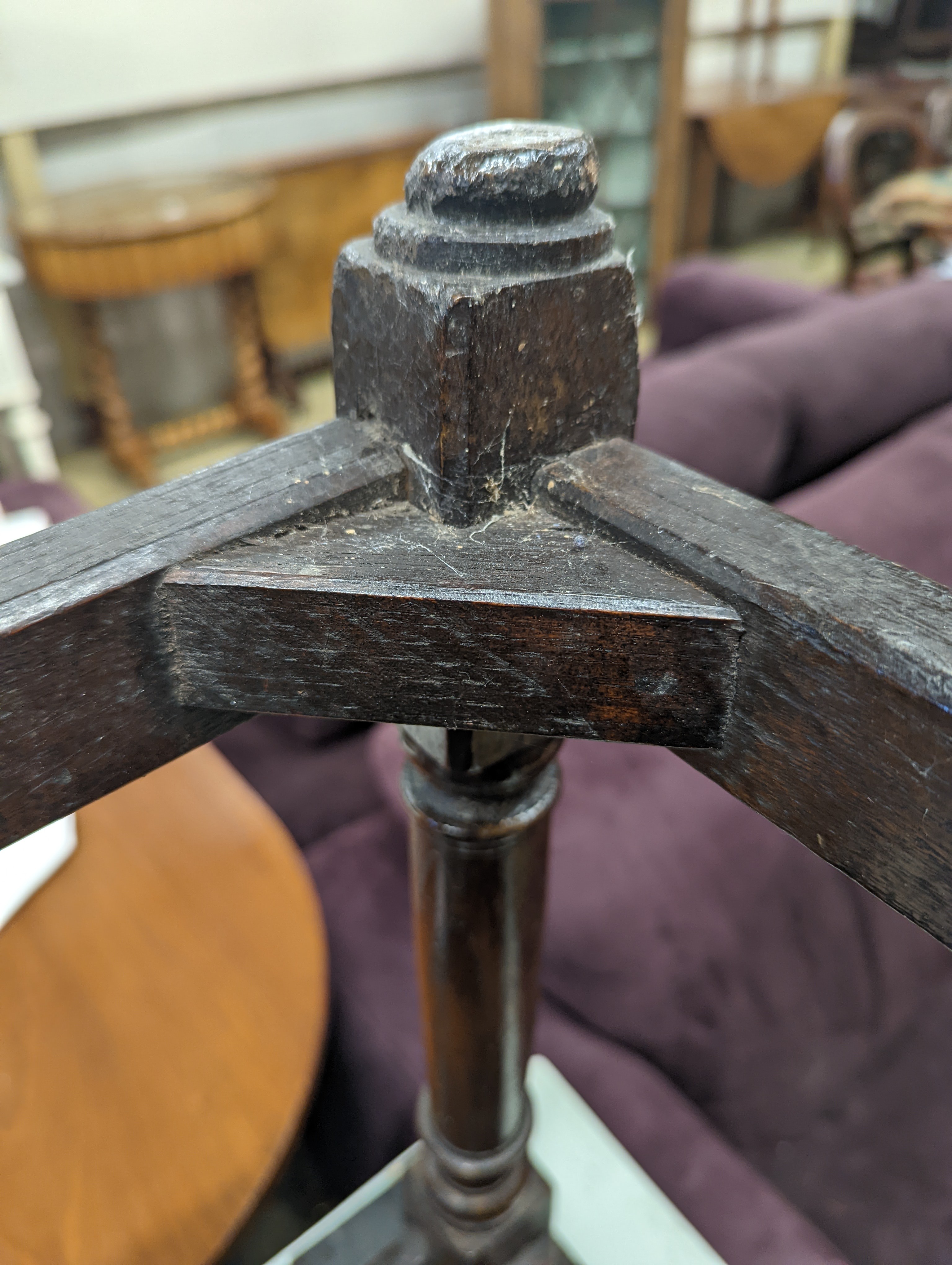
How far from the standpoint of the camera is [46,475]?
7.93 feet

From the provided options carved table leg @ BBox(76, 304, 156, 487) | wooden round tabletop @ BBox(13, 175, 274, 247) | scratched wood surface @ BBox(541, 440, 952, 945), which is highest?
scratched wood surface @ BBox(541, 440, 952, 945)

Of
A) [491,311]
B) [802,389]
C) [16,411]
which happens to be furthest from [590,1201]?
[16,411]

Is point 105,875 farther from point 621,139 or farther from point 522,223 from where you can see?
point 621,139

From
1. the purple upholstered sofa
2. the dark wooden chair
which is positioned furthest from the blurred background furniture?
the dark wooden chair

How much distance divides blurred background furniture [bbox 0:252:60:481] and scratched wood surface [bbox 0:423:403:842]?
2044mm

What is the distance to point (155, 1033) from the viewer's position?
0.73 m

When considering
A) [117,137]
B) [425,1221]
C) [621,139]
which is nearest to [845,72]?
[621,139]

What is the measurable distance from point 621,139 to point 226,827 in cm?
341

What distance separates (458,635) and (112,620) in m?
0.11

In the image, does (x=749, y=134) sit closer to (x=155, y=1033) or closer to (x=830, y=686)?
(x=155, y=1033)

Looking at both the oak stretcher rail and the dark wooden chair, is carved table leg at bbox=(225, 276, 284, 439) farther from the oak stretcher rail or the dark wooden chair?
the oak stretcher rail

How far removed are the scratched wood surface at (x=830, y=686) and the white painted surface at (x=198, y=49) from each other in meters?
2.94

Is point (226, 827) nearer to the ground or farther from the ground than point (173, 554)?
nearer to the ground

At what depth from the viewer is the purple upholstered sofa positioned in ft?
2.55
